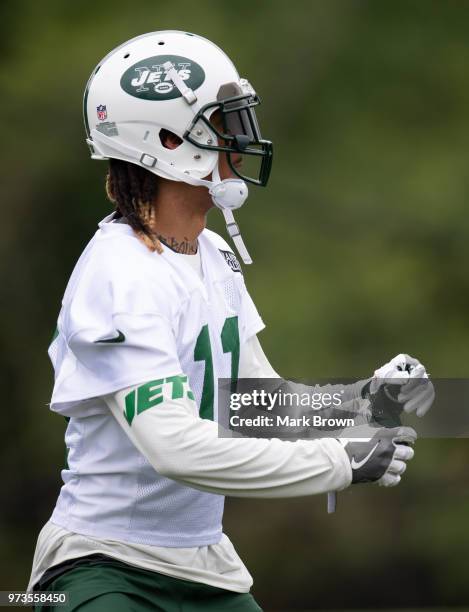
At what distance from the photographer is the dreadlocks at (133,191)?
3.35m

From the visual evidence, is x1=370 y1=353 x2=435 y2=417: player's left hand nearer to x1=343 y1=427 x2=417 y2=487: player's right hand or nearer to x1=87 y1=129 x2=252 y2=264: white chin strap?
x1=343 y1=427 x2=417 y2=487: player's right hand

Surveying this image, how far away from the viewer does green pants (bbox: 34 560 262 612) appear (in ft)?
10.0

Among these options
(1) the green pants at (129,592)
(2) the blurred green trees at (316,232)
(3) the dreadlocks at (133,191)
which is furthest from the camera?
(2) the blurred green trees at (316,232)

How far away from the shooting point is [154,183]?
345 centimetres

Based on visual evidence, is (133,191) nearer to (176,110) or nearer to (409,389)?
(176,110)

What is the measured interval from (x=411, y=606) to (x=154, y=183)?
538 centimetres

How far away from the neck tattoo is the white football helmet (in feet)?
0.41

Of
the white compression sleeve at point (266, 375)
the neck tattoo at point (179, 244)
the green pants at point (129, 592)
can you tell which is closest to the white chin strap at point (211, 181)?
the neck tattoo at point (179, 244)

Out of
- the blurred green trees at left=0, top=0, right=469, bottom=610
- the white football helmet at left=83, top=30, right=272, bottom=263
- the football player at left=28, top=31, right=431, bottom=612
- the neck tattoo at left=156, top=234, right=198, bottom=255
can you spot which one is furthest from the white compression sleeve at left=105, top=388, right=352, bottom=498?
the blurred green trees at left=0, top=0, right=469, bottom=610

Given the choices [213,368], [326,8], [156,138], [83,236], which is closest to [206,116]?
[156,138]

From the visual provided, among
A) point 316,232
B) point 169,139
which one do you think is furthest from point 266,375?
point 316,232

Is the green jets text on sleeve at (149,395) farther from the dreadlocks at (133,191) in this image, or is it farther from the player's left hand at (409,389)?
the player's left hand at (409,389)

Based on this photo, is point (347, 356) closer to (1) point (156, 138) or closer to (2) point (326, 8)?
(2) point (326, 8)

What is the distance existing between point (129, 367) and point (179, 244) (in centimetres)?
52
